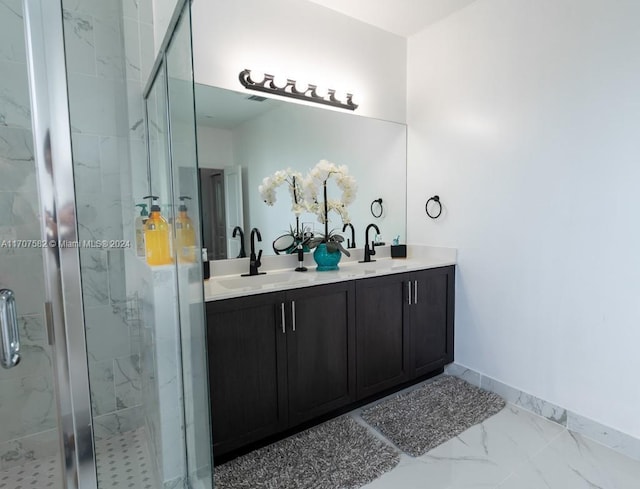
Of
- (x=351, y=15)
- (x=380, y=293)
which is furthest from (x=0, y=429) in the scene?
(x=351, y=15)

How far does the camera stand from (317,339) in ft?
6.56

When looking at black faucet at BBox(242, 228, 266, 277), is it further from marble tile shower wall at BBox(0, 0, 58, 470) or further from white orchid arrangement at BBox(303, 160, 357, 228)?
marble tile shower wall at BBox(0, 0, 58, 470)

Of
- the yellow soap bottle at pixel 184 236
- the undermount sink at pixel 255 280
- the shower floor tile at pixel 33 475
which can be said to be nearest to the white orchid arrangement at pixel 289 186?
the undermount sink at pixel 255 280

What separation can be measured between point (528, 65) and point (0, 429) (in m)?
3.43

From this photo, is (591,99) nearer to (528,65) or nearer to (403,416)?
(528,65)

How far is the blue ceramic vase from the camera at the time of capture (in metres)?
2.40

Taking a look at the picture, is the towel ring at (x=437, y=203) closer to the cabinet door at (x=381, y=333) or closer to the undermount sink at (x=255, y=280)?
the cabinet door at (x=381, y=333)

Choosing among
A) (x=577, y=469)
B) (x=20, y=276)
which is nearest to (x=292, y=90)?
(x=20, y=276)

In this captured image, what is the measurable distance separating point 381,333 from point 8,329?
72.9 inches

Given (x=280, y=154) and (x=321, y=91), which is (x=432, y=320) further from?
(x=321, y=91)

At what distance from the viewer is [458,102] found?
257cm

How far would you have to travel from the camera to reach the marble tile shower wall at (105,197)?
1.80m

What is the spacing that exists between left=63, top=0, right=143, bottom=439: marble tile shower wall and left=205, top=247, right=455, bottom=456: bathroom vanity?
1.78 ft

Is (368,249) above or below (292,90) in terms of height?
below
